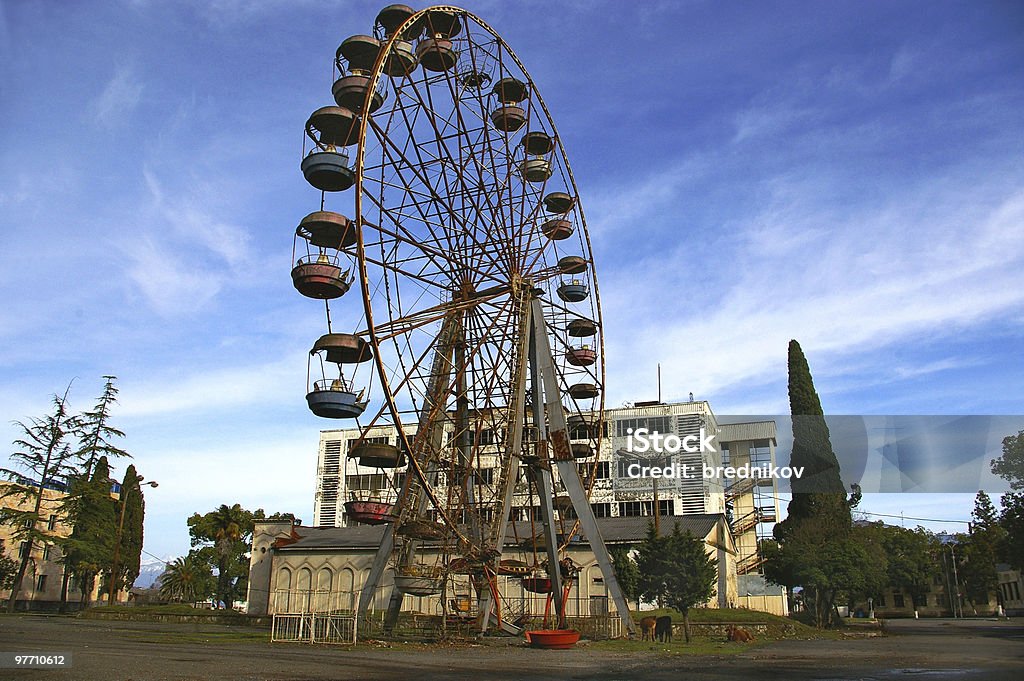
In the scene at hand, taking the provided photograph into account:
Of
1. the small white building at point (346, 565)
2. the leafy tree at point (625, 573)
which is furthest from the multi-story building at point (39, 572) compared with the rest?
the leafy tree at point (625, 573)

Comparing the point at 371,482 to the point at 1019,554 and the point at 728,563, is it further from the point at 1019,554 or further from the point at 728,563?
the point at 1019,554

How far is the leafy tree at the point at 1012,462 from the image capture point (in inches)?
1822

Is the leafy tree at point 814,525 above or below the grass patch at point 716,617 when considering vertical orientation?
above

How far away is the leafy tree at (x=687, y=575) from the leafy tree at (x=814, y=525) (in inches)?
649

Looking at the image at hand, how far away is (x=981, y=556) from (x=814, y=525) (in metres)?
50.2

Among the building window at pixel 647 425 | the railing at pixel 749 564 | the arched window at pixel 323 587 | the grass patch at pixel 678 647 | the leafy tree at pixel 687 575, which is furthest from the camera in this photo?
the building window at pixel 647 425

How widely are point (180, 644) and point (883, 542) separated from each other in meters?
49.4

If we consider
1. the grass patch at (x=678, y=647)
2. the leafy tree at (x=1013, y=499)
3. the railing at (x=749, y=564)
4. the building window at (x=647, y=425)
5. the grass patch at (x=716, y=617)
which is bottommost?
the grass patch at (x=678, y=647)

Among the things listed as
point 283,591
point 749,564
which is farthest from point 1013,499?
point 283,591

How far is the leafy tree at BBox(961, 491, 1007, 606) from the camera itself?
8638 centimetres

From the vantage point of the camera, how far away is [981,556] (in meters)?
88.8

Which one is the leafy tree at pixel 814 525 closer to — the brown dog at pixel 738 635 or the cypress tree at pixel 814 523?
the cypress tree at pixel 814 523

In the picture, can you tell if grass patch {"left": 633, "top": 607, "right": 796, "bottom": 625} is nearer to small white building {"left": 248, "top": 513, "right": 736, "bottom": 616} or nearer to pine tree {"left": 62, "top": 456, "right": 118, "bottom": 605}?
small white building {"left": 248, "top": 513, "right": 736, "bottom": 616}

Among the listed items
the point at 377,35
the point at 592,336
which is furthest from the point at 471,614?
the point at 377,35
